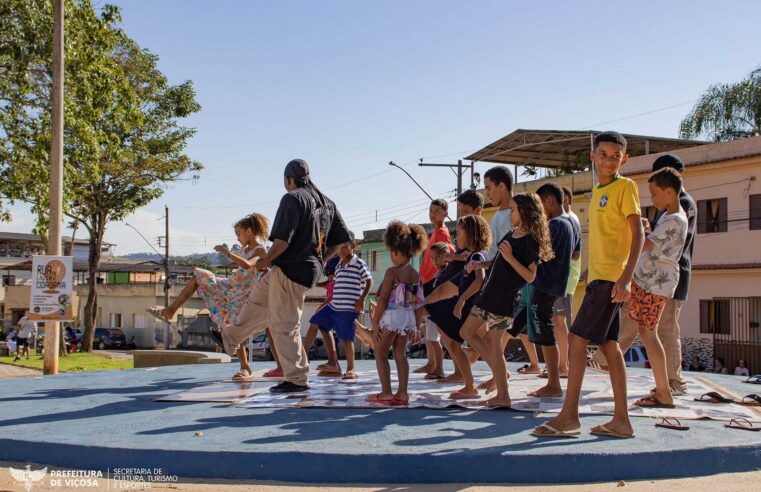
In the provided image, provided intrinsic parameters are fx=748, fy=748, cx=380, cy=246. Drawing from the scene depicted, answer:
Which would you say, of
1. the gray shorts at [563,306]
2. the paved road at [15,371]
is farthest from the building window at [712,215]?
the paved road at [15,371]

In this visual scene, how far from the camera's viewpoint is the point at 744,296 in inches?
1046

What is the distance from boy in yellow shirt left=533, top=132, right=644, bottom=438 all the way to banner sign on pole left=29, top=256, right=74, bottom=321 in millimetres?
7968

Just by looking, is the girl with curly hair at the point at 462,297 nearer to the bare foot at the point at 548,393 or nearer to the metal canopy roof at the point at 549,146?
the bare foot at the point at 548,393

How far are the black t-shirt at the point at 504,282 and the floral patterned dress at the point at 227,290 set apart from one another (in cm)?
301

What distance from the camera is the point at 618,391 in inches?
185

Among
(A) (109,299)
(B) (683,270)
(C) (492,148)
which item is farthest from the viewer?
(A) (109,299)

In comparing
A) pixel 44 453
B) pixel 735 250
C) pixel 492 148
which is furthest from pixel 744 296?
pixel 44 453

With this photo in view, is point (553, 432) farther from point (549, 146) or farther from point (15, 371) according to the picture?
point (549, 146)

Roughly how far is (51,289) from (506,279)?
24.0ft

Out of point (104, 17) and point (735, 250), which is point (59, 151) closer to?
point (104, 17)

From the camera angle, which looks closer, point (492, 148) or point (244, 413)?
point (244, 413)

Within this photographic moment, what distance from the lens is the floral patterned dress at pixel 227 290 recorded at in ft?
26.3

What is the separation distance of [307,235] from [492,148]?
29994mm

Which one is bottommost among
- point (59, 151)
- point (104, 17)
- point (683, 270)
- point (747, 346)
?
point (747, 346)
